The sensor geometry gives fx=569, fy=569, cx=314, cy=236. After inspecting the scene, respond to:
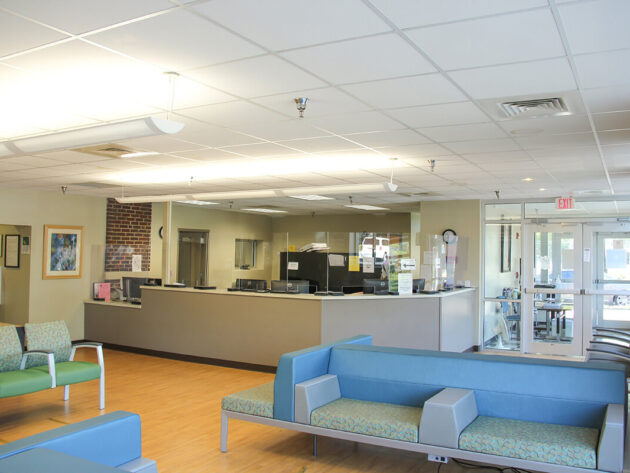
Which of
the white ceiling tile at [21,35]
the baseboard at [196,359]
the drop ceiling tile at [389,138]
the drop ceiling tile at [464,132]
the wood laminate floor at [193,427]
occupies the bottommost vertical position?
Answer: the wood laminate floor at [193,427]

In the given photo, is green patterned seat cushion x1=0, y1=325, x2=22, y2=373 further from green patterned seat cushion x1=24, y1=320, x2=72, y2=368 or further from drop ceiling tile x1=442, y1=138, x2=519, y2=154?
drop ceiling tile x1=442, y1=138, x2=519, y2=154

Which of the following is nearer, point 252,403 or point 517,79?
point 517,79

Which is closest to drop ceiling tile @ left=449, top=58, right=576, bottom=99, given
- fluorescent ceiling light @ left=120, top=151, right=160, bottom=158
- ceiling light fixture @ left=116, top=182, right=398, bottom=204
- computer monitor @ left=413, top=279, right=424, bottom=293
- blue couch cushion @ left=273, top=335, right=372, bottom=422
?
blue couch cushion @ left=273, top=335, right=372, bottom=422

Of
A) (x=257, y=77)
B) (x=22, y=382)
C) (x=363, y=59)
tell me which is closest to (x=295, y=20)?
(x=363, y=59)

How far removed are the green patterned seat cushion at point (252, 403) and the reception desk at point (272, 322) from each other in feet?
8.57

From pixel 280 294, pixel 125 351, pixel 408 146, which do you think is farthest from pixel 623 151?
pixel 125 351

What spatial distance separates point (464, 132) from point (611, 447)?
8.59 ft

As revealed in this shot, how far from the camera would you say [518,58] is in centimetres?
300

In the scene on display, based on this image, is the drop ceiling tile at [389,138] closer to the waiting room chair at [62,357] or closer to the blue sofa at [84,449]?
the blue sofa at [84,449]

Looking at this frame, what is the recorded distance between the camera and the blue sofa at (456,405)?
11.1ft

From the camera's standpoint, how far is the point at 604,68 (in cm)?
313

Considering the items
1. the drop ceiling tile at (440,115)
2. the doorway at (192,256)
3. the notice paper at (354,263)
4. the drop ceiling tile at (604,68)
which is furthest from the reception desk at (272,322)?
the drop ceiling tile at (604,68)

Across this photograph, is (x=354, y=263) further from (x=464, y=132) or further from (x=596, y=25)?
(x=596, y=25)

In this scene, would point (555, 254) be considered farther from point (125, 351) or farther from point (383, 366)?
point (125, 351)
